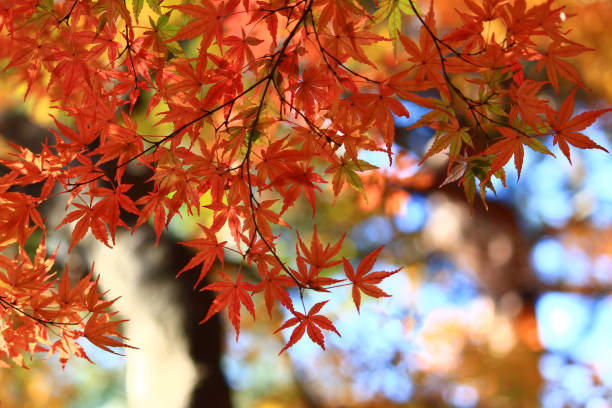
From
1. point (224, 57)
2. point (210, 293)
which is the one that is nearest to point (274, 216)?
point (224, 57)

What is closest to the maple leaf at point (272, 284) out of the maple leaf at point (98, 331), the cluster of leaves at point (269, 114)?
the cluster of leaves at point (269, 114)

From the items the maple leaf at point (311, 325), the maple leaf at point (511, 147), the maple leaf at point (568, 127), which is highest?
the maple leaf at point (568, 127)

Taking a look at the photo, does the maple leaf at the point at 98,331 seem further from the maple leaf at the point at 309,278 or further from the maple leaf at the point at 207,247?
the maple leaf at the point at 309,278

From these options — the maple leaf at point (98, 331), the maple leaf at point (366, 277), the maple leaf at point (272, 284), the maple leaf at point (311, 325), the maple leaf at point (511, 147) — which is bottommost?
the maple leaf at point (98, 331)

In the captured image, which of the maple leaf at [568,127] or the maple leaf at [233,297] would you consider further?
the maple leaf at [233,297]

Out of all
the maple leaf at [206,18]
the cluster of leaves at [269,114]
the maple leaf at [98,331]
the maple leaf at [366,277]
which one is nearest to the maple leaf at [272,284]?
the cluster of leaves at [269,114]

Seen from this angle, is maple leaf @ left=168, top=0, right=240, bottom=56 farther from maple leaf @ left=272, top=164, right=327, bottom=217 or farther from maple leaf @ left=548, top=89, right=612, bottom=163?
maple leaf @ left=548, top=89, right=612, bottom=163

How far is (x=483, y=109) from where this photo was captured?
75 cm

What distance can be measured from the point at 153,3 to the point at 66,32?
0.17 m

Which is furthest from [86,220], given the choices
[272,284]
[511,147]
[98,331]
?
[511,147]

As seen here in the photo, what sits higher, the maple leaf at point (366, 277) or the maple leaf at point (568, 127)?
the maple leaf at point (568, 127)

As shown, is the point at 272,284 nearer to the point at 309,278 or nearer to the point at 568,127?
the point at 309,278

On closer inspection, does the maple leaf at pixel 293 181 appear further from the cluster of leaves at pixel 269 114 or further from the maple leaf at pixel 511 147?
the maple leaf at pixel 511 147

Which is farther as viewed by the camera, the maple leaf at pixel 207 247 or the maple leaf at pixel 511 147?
the maple leaf at pixel 207 247
